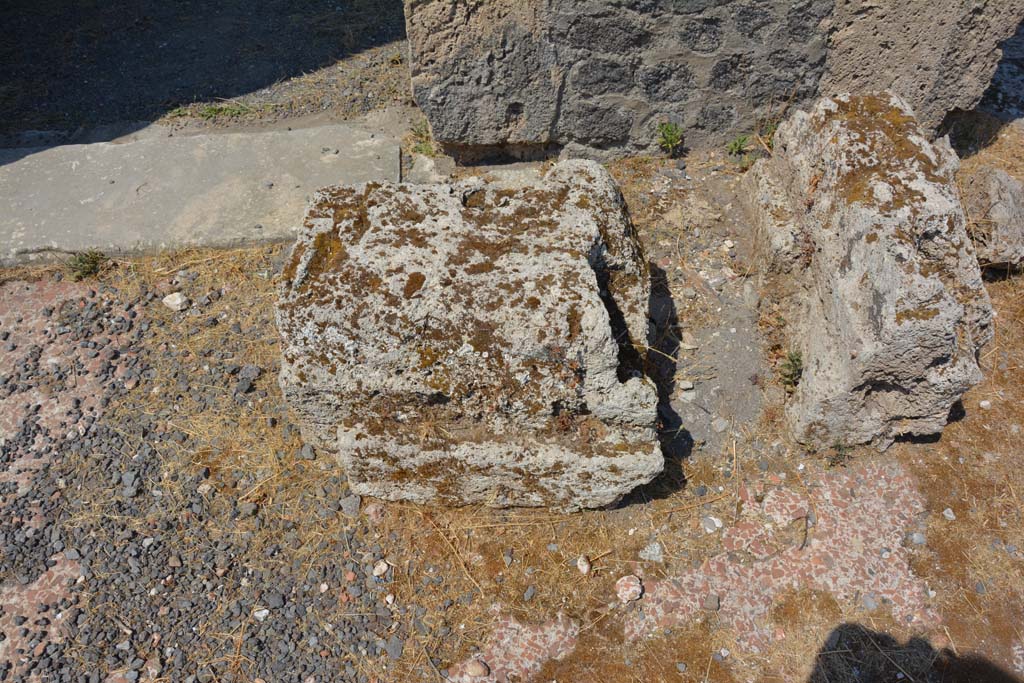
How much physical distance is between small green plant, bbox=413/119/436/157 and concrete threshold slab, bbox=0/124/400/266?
0.15 metres

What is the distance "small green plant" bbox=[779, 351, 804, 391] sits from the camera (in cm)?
370

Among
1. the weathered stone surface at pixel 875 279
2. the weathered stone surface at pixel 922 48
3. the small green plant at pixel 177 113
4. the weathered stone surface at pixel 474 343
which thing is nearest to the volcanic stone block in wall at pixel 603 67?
the weathered stone surface at pixel 922 48

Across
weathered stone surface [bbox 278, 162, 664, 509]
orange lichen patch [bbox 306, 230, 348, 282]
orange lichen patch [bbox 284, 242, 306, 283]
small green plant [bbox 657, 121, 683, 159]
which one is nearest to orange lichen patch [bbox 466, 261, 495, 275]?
weathered stone surface [bbox 278, 162, 664, 509]

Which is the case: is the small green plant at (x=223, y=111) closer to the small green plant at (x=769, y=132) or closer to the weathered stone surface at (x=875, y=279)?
the small green plant at (x=769, y=132)

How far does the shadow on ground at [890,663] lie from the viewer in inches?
115

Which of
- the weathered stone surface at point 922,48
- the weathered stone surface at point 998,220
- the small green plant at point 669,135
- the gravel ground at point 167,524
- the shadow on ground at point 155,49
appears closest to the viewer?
the gravel ground at point 167,524

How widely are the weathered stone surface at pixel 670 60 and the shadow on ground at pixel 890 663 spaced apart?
333 cm

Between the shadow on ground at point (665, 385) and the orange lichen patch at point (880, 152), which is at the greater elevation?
the orange lichen patch at point (880, 152)

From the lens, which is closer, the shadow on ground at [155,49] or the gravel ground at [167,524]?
the gravel ground at [167,524]

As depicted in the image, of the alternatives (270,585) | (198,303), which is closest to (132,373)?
(198,303)

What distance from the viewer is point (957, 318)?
300 centimetres

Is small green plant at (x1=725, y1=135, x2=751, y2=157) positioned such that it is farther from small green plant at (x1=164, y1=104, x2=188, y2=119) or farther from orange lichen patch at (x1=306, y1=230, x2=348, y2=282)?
small green plant at (x1=164, y1=104, x2=188, y2=119)

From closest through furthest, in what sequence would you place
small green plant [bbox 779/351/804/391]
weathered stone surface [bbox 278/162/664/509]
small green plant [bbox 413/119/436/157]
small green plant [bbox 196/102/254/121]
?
weathered stone surface [bbox 278/162/664/509], small green plant [bbox 779/351/804/391], small green plant [bbox 413/119/436/157], small green plant [bbox 196/102/254/121]

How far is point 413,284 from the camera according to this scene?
115 inches
